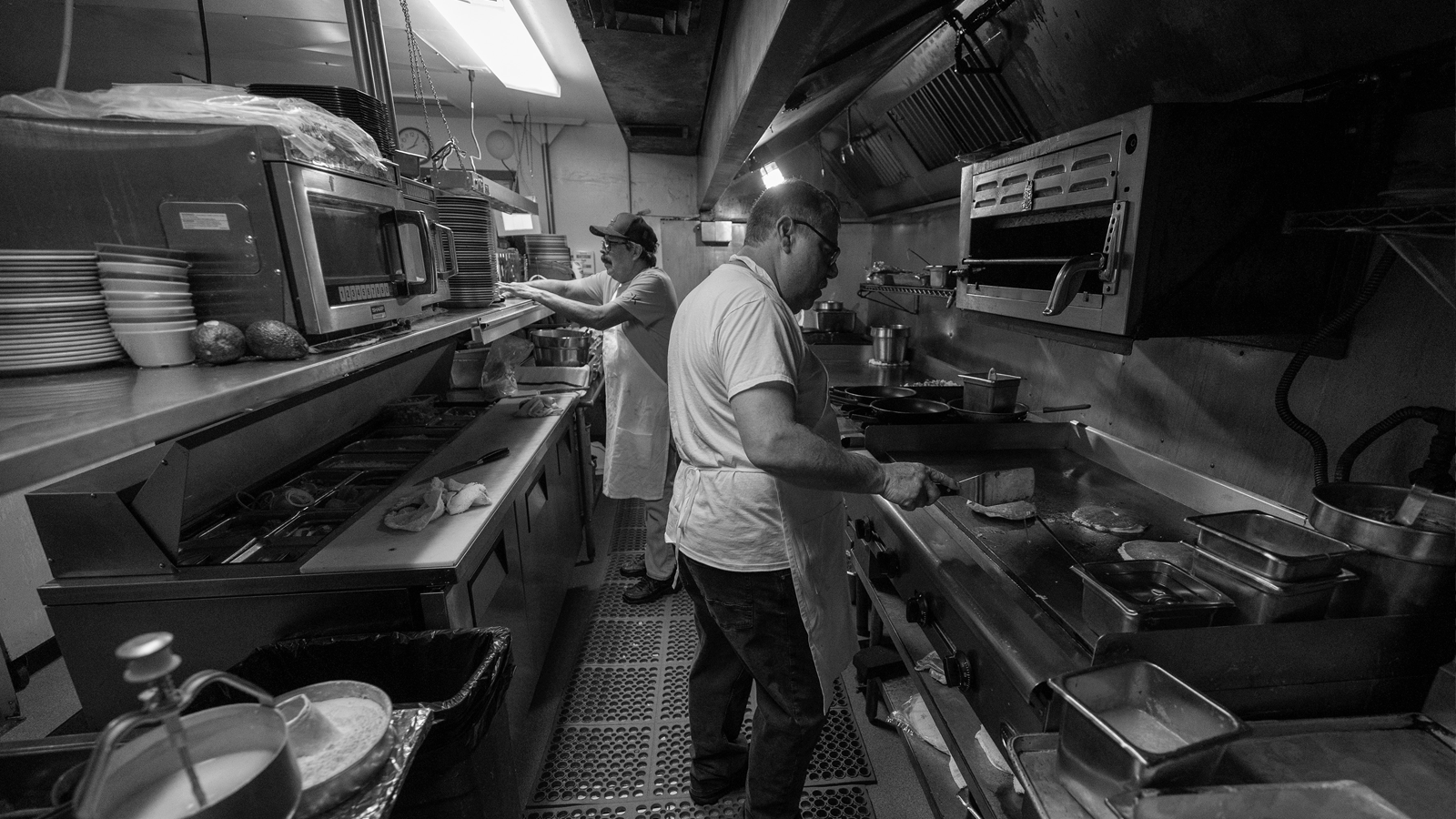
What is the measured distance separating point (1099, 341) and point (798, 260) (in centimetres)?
79

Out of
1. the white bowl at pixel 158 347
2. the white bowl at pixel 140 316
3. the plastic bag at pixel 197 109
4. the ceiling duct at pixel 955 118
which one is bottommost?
the white bowl at pixel 158 347

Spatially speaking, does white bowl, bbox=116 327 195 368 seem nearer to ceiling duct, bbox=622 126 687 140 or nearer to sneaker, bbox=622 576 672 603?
sneaker, bbox=622 576 672 603

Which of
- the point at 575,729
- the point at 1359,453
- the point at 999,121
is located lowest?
the point at 575,729

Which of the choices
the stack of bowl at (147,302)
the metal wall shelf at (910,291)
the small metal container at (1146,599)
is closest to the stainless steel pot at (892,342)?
the metal wall shelf at (910,291)

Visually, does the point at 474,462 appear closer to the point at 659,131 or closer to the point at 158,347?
the point at 158,347

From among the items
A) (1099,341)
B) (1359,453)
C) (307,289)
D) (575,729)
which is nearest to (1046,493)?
(1099,341)

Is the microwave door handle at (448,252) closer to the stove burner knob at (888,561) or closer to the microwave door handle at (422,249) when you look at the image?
the microwave door handle at (422,249)

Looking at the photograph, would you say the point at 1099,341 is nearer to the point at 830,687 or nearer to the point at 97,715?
the point at 830,687

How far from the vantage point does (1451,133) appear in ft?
3.39

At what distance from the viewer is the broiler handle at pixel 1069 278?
1.31 m

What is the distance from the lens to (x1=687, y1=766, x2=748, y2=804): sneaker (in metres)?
1.84

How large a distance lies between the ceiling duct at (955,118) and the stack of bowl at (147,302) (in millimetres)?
2417

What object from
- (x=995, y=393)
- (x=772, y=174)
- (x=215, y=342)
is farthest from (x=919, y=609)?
(x=772, y=174)

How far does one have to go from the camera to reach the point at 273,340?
4.01 feet
